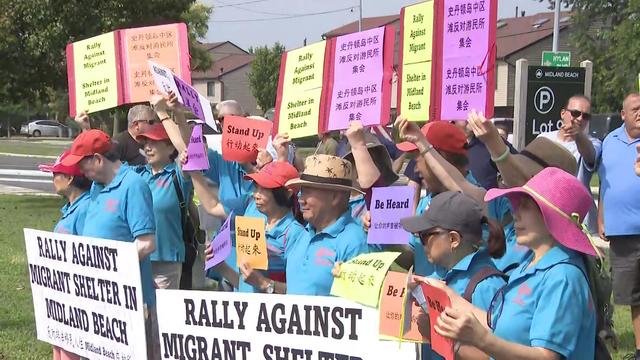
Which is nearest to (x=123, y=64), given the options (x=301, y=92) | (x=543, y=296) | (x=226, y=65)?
(x=301, y=92)

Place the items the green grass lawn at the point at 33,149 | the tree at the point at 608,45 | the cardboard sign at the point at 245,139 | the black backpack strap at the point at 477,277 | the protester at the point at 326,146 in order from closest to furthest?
the black backpack strap at the point at 477,277, the cardboard sign at the point at 245,139, the protester at the point at 326,146, the tree at the point at 608,45, the green grass lawn at the point at 33,149

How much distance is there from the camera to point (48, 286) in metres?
5.54

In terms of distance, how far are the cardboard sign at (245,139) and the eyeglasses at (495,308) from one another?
8.40ft

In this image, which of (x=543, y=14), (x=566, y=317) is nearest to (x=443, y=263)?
(x=566, y=317)

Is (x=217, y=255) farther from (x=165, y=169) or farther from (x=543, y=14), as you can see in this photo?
(x=543, y=14)

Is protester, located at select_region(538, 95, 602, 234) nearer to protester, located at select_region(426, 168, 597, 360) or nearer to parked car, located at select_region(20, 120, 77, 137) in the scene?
protester, located at select_region(426, 168, 597, 360)

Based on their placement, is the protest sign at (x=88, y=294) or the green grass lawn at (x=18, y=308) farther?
the green grass lawn at (x=18, y=308)

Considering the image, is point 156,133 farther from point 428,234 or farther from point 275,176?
point 428,234

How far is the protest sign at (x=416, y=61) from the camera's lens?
4.38m

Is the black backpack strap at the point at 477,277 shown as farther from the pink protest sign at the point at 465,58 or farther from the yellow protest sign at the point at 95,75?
the yellow protest sign at the point at 95,75

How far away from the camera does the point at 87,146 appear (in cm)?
504

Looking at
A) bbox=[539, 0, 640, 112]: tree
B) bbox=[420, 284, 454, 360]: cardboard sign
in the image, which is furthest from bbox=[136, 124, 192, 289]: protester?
bbox=[539, 0, 640, 112]: tree

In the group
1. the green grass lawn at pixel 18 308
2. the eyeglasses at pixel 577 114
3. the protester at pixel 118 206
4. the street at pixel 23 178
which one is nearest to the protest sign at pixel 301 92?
the protester at pixel 118 206

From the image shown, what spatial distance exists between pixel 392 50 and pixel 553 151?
1.09m
